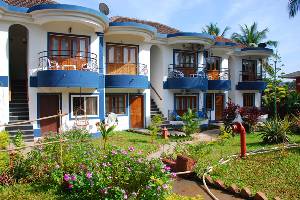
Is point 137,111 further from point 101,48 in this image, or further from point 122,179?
point 122,179

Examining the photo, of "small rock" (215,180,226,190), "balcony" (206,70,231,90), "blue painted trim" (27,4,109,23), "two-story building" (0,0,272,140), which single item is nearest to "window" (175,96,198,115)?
"two-story building" (0,0,272,140)

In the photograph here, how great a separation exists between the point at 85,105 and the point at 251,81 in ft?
51.8

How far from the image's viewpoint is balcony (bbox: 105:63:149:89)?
1883cm

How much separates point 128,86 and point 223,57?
1073 cm

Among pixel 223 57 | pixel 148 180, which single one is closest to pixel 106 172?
pixel 148 180

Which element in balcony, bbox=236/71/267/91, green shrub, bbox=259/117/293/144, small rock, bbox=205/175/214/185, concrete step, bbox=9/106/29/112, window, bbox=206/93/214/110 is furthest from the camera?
balcony, bbox=236/71/267/91

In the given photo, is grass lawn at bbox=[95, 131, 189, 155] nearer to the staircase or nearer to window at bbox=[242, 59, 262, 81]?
the staircase

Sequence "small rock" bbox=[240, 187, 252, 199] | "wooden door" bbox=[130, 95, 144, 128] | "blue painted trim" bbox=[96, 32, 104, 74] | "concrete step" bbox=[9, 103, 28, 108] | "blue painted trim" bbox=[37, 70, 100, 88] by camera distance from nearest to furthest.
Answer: "small rock" bbox=[240, 187, 252, 199] → "blue painted trim" bbox=[37, 70, 100, 88] → "concrete step" bbox=[9, 103, 28, 108] → "blue painted trim" bbox=[96, 32, 104, 74] → "wooden door" bbox=[130, 95, 144, 128]

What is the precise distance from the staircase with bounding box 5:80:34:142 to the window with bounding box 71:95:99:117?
97.2 inches

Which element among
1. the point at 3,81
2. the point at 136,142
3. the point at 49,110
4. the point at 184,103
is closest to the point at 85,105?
the point at 49,110

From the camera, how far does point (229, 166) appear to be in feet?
30.5

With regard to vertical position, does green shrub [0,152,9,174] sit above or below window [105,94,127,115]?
below

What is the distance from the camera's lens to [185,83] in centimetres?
2141

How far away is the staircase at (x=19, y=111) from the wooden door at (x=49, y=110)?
0.80 m
